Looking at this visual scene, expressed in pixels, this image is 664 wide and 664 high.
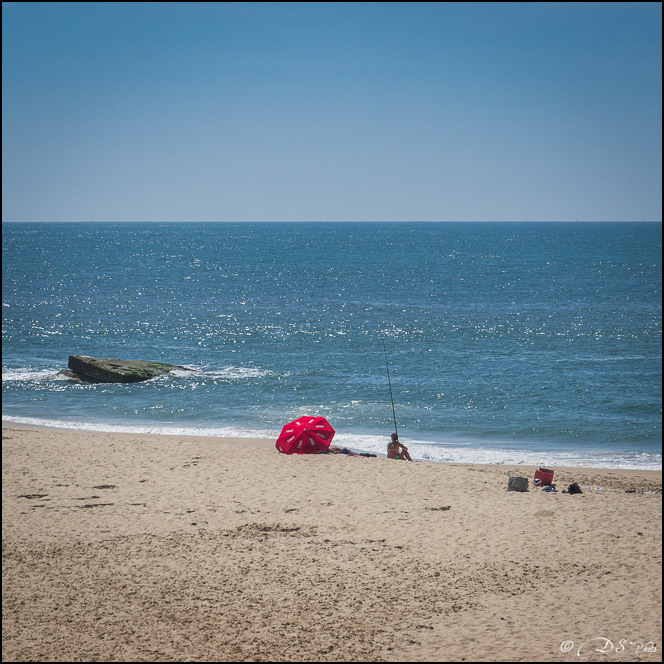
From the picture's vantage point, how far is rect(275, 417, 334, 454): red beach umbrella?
16688mm

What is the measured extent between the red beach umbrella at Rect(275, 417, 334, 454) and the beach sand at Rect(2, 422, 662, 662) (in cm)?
163

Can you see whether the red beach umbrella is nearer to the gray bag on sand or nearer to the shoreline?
the shoreline

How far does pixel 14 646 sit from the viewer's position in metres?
7.51

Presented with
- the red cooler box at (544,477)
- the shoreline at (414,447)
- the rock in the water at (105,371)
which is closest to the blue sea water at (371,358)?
the shoreline at (414,447)

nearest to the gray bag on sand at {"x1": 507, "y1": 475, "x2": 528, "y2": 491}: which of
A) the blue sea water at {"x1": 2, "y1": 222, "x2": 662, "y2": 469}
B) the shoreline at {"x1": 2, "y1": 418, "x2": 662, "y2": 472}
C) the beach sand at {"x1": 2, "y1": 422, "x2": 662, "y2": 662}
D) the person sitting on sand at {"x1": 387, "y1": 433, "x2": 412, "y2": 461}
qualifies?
the beach sand at {"x1": 2, "y1": 422, "x2": 662, "y2": 662}

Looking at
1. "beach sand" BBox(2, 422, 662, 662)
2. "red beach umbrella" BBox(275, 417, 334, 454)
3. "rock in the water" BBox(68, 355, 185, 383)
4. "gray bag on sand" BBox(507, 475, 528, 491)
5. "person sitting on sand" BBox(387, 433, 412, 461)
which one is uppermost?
"rock in the water" BBox(68, 355, 185, 383)

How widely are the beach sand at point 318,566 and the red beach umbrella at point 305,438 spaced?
1630 millimetres

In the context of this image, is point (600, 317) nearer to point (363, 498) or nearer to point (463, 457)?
point (463, 457)

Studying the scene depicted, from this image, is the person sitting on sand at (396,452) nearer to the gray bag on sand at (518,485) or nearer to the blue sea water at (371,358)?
the blue sea water at (371,358)

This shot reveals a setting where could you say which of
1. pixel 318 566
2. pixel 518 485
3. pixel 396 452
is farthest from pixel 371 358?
pixel 318 566

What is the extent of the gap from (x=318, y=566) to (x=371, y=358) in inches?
913

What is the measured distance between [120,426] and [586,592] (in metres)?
17.2

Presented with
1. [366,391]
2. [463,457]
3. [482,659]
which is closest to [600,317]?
[366,391]

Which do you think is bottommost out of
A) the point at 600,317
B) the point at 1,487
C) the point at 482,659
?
the point at 482,659
